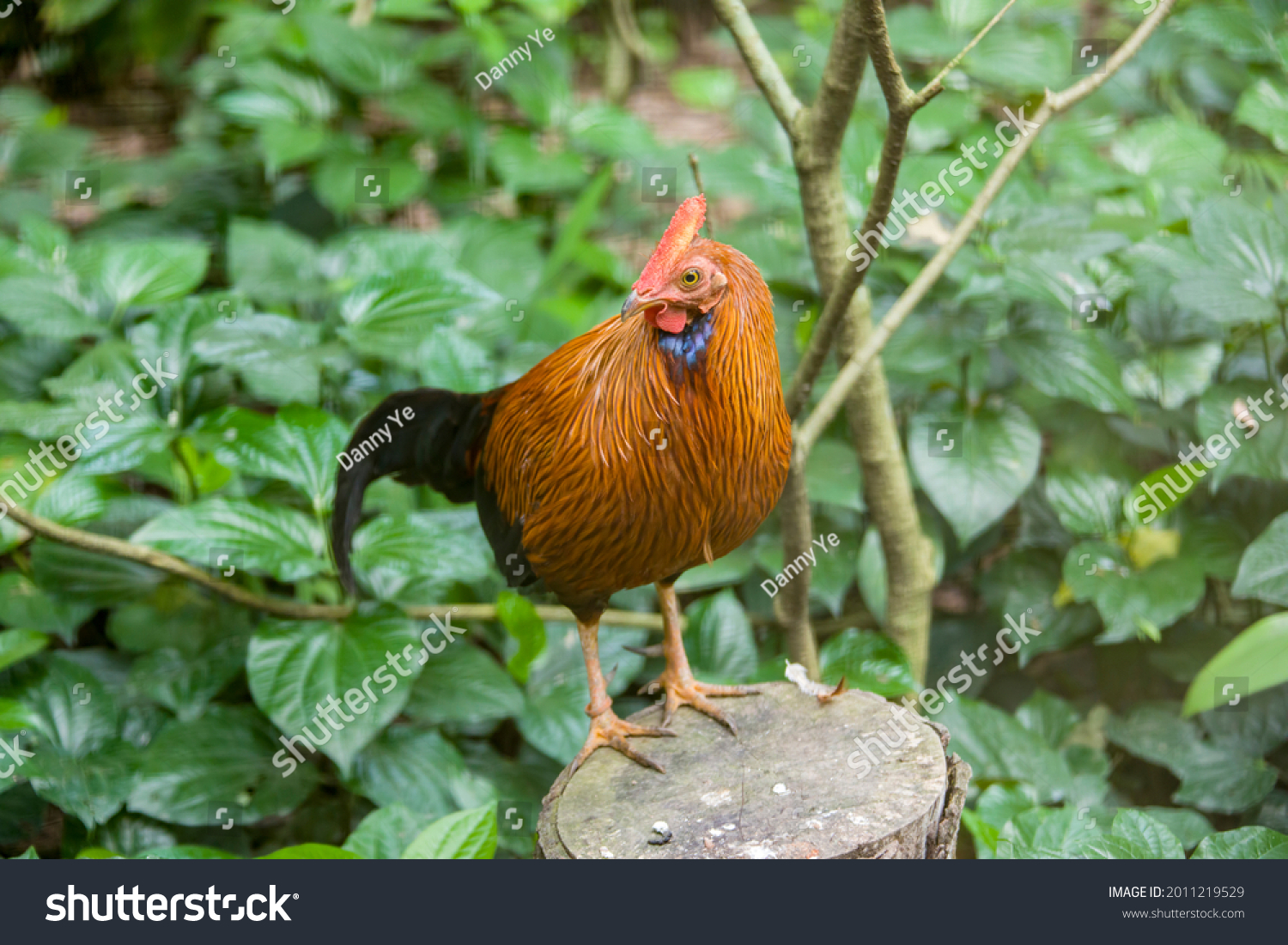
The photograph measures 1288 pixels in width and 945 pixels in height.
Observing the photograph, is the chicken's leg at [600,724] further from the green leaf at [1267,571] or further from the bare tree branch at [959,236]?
the green leaf at [1267,571]

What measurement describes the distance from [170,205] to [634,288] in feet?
10.00

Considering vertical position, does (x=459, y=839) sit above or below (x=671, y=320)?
below

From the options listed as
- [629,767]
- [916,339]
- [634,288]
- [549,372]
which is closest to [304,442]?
[549,372]

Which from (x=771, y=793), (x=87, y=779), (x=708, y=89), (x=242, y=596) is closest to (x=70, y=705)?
(x=87, y=779)

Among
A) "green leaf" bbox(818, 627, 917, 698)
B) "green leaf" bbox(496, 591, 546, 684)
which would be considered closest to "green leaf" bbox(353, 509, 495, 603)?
"green leaf" bbox(496, 591, 546, 684)

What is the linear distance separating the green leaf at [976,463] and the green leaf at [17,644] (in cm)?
201

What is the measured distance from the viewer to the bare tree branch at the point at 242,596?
2.27 metres

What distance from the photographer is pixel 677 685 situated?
6.52 feet

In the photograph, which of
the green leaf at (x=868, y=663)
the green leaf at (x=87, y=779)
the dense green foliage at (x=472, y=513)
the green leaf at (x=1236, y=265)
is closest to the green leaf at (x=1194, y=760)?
the dense green foliage at (x=472, y=513)

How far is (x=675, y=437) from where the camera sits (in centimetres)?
149

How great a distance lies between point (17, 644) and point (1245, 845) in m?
2.53

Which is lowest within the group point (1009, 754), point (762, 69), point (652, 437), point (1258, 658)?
point (1009, 754)

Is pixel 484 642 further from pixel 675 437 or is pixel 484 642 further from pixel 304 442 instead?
pixel 675 437

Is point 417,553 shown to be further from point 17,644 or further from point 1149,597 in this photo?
point 1149,597
